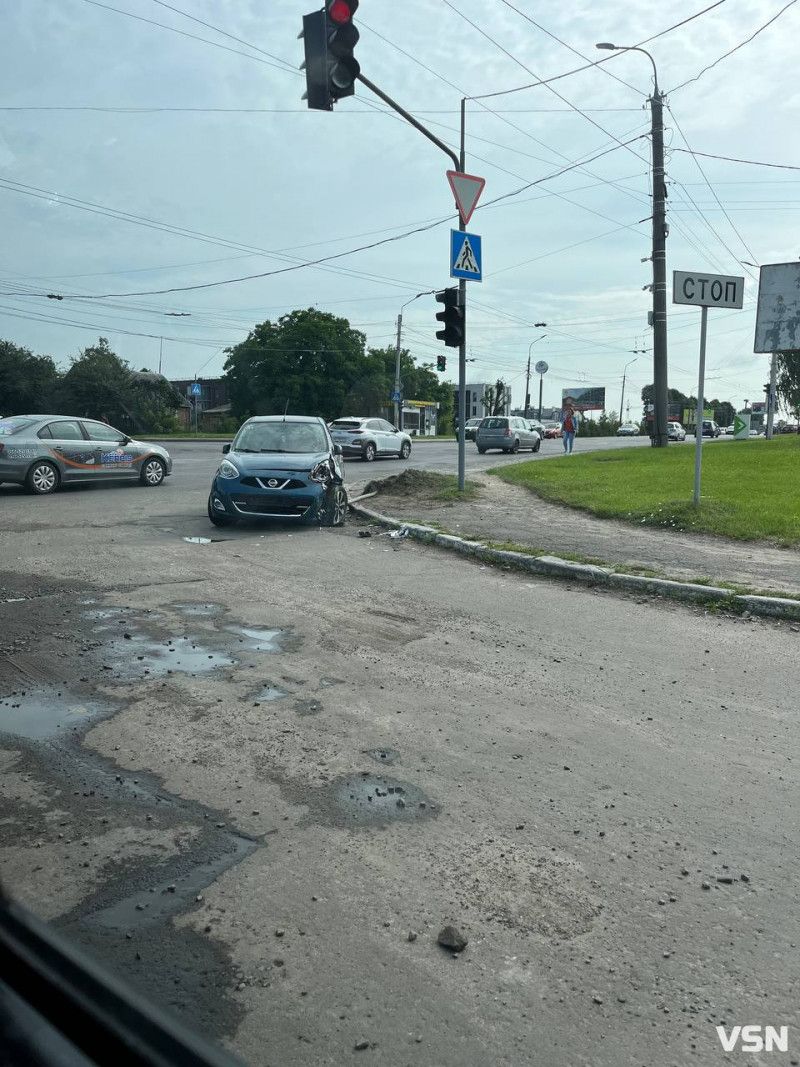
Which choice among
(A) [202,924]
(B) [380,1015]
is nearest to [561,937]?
(B) [380,1015]

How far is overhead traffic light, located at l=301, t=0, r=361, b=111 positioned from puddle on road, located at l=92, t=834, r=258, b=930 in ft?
28.7

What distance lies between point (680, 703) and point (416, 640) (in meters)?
1.99

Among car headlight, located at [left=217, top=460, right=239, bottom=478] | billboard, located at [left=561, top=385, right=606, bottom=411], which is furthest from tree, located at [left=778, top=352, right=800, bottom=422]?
car headlight, located at [left=217, top=460, right=239, bottom=478]

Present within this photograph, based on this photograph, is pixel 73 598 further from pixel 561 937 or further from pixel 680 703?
pixel 561 937

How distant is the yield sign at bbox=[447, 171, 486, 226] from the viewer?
46.6ft

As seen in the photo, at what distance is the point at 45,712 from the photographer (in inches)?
174

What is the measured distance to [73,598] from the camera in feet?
23.5

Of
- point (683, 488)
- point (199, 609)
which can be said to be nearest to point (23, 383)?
point (683, 488)

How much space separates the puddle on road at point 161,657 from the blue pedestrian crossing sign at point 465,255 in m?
10.6

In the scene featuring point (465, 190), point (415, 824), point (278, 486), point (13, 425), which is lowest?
point (415, 824)

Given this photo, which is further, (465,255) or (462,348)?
(462,348)

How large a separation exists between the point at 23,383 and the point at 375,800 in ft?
194

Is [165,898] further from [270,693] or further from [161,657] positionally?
[161,657]

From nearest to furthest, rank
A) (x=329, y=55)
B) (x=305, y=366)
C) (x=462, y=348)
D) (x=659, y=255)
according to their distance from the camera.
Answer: (x=329, y=55) < (x=462, y=348) < (x=659, y=255) < (x=305, y=366)
